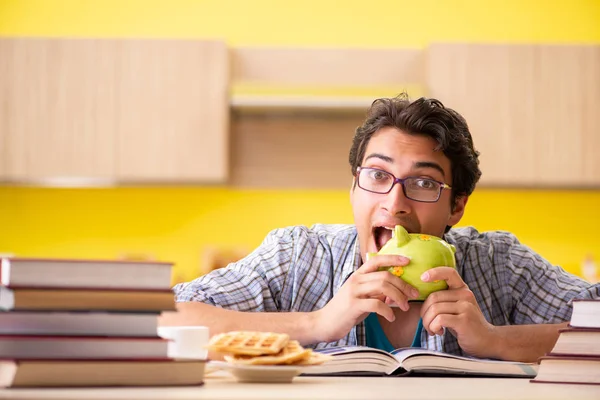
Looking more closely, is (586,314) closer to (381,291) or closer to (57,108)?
(381,291)

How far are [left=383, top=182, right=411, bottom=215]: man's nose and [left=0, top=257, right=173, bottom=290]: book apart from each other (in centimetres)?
104


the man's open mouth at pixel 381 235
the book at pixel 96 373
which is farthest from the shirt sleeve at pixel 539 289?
the book at pixel 96 373

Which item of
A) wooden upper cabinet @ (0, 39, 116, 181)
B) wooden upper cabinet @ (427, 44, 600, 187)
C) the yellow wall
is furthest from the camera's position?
the yellow wall

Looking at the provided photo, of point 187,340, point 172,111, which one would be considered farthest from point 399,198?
point 172,111

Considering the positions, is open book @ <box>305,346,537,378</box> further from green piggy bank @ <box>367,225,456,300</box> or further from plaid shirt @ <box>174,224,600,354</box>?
plaid shirt @ <box>174,224,600,354</box>

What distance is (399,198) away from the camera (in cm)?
195

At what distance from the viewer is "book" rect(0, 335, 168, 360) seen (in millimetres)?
923

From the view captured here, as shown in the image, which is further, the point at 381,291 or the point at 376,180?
the point at 376,180

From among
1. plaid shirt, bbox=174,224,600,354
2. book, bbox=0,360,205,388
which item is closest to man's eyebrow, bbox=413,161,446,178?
plaid shirt, bbox=174,224,600,354

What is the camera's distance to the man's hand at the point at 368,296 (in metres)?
1.58

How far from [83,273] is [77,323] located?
0.06 m

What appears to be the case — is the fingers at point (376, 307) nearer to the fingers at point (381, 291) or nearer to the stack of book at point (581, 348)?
the fingers at point (381, 291)

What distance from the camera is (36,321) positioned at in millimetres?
944

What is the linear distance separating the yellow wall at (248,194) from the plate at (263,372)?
325cm
